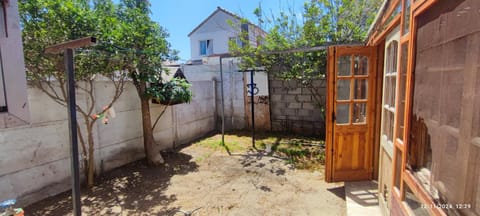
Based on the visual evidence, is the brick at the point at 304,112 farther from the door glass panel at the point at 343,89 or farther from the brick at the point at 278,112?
the door glass panel at the point at 343,89

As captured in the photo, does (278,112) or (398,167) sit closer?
(398,167)

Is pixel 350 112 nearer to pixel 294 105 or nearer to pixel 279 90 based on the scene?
pixel 294 105

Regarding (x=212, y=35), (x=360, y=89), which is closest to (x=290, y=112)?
(x=360, y=89)

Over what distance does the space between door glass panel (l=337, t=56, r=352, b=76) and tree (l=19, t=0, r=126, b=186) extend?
9.53 ft

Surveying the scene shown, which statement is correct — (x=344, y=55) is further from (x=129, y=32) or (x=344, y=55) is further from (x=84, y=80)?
(x=84, y=80)

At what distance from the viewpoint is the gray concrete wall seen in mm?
2764

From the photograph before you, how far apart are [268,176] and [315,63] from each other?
7.75 ft

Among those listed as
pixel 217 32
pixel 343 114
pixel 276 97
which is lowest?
pixel 343 114

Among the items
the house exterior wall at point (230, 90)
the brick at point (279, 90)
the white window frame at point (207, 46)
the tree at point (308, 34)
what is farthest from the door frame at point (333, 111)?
the white window frame at point (207, 46)

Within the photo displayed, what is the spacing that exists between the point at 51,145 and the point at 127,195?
1.23 meters

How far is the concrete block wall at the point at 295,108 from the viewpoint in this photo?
5.79 metres

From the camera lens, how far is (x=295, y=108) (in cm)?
605

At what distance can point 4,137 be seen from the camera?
2.68m

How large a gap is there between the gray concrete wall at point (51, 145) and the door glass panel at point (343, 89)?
348 centimetres
